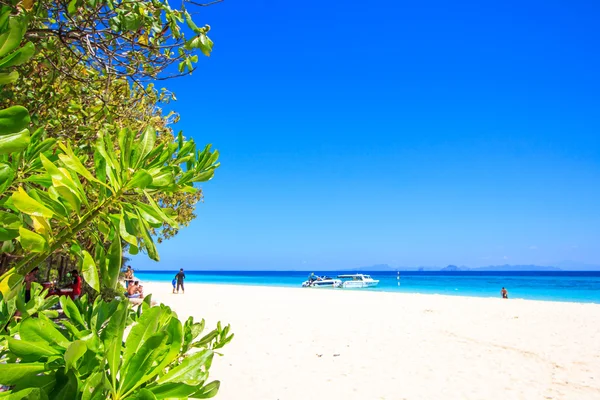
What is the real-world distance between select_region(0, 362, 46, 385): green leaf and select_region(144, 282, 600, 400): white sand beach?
520 centimetres

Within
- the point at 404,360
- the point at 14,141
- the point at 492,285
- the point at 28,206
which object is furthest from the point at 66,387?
the point at 492,285

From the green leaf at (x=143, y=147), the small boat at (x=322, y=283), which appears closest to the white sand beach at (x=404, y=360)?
the green leaf at (x=143, y=147)

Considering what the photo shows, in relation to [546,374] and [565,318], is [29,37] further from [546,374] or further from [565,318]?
[565,318]

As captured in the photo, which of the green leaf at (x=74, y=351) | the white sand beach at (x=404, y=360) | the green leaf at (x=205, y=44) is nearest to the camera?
the green leaf at (x=74, y=351)

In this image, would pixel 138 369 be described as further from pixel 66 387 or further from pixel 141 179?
pixel 141 179

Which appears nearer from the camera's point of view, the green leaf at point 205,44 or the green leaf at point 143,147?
the green leaf at point 143,147

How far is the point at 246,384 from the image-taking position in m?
5.78

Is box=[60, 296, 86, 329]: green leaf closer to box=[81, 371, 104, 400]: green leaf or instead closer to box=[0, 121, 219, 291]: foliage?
box=[0, 121, 219, 291]: foliage

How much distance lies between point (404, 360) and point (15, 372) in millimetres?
8020

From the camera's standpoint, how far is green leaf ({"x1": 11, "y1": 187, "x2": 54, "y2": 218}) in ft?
1.96

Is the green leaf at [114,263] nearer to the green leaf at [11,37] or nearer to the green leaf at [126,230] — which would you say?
the green leaf at [126,230]

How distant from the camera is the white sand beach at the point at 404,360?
5879 millimetres

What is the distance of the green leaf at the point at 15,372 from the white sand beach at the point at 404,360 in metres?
5.20

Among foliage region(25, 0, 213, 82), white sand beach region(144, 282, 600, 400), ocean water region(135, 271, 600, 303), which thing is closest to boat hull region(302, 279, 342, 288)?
ocean water region(135, 271, 600, 303)
